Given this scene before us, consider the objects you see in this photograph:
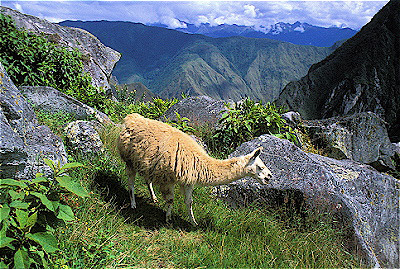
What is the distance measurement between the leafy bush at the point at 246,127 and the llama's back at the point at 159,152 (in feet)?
9.48

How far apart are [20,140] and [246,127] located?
585cm

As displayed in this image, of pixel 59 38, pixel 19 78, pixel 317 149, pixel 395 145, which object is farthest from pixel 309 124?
pixel 59 38

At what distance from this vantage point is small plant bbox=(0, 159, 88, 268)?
8.80 feet

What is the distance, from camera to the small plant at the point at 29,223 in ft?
8.80

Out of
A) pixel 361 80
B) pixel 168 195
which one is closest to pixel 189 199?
pixel 168 195

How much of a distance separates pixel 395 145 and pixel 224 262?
10.1 m

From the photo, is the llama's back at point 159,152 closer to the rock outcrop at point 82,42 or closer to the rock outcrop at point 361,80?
the rock outcrop at point 82,42

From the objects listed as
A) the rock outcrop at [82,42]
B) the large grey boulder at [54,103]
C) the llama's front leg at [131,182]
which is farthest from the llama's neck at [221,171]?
the rock outcrop at [82,42]

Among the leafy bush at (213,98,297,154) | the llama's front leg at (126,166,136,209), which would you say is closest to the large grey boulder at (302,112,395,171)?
the leafy bush at (213,98,297,154)

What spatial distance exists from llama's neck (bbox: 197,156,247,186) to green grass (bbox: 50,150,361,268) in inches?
31.0

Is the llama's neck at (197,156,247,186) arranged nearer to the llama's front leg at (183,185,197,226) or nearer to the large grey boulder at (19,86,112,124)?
the llama's front leg at (183,185,197,226)

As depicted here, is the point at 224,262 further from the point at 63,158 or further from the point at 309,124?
the point at 309,124

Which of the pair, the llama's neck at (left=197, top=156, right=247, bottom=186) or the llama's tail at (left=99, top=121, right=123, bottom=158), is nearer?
the llama's neck at (left=197, top=156, right=247, bottom=186)

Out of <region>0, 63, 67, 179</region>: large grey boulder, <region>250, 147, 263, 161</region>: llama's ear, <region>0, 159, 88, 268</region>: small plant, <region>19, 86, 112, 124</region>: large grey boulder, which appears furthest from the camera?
<region>19, 86, 112, 124</region>: large grey boulder
